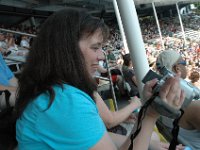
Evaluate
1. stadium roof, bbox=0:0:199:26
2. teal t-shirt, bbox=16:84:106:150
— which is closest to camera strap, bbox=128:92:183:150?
teal t-shirt, bbox=16:84:106:150

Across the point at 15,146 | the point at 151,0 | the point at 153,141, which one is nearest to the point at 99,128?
the point at 15,146

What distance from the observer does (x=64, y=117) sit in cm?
107

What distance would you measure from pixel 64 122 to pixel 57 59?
0.25 m

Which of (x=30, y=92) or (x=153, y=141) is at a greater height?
(x=30, y=92)

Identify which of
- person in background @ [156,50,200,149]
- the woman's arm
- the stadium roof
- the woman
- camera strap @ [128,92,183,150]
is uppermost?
the stadium roof

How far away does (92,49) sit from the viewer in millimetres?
1260

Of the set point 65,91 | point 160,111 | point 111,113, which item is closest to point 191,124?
point 111,113

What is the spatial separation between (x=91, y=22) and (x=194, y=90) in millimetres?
499

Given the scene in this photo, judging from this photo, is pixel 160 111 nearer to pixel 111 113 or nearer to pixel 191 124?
pixel 191 124

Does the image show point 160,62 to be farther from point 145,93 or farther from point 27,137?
point 27,137

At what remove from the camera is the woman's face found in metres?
1.23

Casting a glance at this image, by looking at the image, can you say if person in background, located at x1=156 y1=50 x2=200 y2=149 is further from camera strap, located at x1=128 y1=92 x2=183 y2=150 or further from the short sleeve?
the short sleeve

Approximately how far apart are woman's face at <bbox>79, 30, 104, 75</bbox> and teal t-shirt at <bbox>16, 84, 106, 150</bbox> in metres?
0.16

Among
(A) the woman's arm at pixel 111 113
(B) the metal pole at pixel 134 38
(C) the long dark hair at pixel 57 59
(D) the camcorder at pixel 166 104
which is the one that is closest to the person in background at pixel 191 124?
(A) the woman's arm at pixel 111 113
